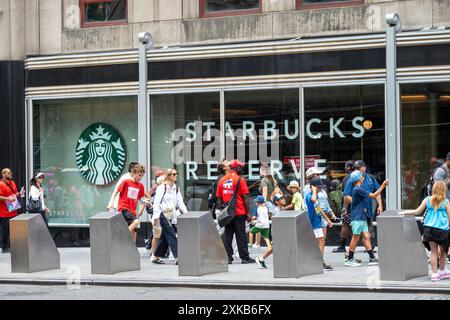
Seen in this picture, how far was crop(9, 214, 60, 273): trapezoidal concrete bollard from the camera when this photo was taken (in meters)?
16.7

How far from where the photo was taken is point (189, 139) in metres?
21.6

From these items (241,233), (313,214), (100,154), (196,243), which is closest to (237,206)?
(241,233)

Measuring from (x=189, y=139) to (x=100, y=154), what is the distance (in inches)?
93.1

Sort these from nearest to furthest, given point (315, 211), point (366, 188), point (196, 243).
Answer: point (196, 243)
point (315, 211)
point (366, 188)

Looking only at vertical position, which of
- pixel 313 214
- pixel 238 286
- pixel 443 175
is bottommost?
pixel 238 286

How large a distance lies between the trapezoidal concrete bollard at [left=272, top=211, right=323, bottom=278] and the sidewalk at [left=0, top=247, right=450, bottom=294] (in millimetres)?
184

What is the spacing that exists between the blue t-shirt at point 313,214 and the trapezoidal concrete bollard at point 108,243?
309cm

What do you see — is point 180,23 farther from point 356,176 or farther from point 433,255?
point 433,255

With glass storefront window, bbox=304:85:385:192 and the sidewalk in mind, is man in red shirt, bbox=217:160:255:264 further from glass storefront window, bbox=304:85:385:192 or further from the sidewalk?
glass storefront window, bbox=304:85:385:192

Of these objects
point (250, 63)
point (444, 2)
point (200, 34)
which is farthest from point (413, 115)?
point (200, 34)

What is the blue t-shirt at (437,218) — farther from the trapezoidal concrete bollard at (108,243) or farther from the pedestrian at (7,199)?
the pedestrian at (7,199)

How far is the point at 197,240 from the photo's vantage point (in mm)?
15461

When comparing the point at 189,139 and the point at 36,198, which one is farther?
the point at 189,139
